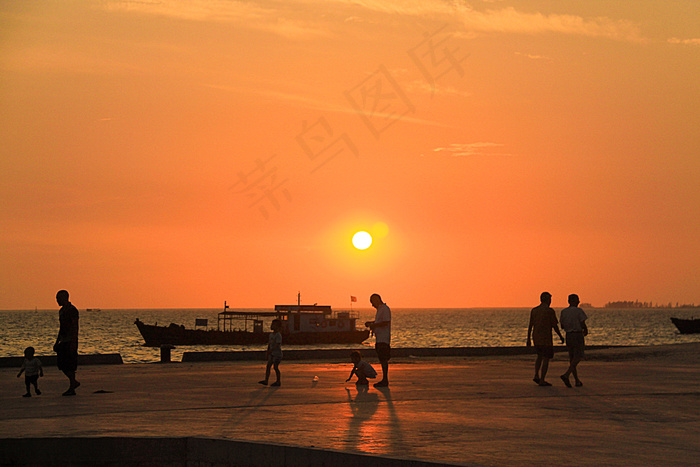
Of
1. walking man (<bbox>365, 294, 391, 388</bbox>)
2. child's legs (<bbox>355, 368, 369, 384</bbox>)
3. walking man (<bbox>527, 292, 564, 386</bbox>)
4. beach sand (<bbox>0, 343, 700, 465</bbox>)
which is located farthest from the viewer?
child's legs (<bbox>355, 368, 369, 384</bbox>)

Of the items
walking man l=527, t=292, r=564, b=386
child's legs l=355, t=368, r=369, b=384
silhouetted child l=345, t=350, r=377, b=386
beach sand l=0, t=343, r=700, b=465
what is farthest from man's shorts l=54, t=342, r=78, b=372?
walking man l=527, t=292, r=564, b=386

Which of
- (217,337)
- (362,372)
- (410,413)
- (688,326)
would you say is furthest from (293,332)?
(688,326)

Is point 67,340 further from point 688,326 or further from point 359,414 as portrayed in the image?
point 688,326

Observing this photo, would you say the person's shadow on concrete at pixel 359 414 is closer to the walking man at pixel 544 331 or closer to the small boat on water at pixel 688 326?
the walking man at pixel 544 331

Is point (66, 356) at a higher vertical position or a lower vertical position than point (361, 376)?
→ higher

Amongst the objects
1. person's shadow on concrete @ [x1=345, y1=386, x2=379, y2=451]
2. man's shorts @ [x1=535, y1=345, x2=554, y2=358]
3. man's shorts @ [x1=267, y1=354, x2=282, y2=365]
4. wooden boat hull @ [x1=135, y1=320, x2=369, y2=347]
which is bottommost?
wooden boat hull @ [x1=135, y1=320, x2=369, y2=347]

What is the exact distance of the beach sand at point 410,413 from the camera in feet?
27.1

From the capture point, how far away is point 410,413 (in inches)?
448

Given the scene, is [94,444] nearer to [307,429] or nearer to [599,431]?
[307,429]

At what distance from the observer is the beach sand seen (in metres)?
8.27

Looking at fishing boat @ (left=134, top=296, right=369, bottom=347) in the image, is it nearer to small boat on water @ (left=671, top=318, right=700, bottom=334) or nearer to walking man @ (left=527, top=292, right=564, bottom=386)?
walking man @ (left=527, top=292, right=564, bottom=386)

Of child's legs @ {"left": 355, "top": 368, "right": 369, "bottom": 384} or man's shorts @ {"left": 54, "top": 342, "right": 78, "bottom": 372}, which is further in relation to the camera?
child's legs @ {"left": 355, "top": 368, "right": 369, "bottom": 384}

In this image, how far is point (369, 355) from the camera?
29094 mm

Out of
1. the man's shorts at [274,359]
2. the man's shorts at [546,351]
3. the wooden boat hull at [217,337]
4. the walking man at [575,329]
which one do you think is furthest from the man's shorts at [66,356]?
the wooden boat hull at [217,337]
